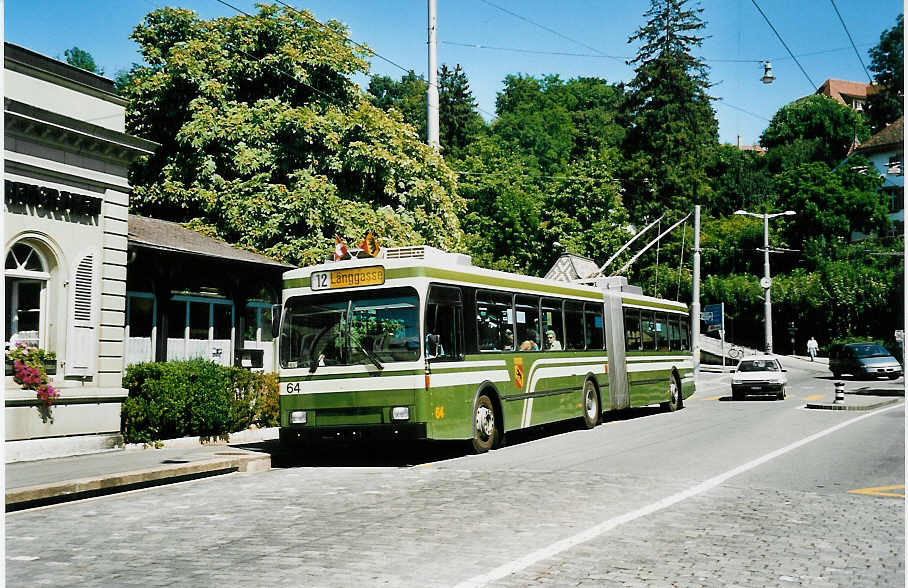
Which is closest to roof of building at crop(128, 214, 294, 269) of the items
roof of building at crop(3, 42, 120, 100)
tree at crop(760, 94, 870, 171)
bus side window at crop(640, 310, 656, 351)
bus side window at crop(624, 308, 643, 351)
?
roof of building at crop(3, 42, 120, 100)

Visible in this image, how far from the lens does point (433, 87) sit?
27344 millimetres

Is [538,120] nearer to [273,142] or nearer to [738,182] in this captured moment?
[738,182]

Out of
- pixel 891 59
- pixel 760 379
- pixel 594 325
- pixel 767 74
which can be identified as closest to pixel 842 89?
pixel 891 59

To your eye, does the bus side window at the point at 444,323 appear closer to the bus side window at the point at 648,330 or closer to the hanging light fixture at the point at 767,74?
the bus side window at the point at 648,330

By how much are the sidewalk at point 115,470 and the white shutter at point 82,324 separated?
1.58 metres

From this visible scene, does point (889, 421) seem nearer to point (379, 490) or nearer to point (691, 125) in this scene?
point (379, 490)

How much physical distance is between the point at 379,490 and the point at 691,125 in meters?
65.3

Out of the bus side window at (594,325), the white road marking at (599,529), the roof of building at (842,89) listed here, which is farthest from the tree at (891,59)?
the roof of building at (842,89)

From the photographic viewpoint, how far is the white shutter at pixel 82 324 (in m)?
15.9

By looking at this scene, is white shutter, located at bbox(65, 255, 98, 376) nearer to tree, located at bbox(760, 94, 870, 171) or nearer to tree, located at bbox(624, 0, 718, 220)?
tree, located at bbox(624, 0, 718, 220)

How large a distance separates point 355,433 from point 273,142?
748 inches

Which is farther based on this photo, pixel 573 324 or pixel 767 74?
pixel 767 74

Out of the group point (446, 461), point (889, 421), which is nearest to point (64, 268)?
point (446, 461)

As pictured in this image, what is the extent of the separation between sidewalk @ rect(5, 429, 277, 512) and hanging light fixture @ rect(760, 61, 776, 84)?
2229 cm
